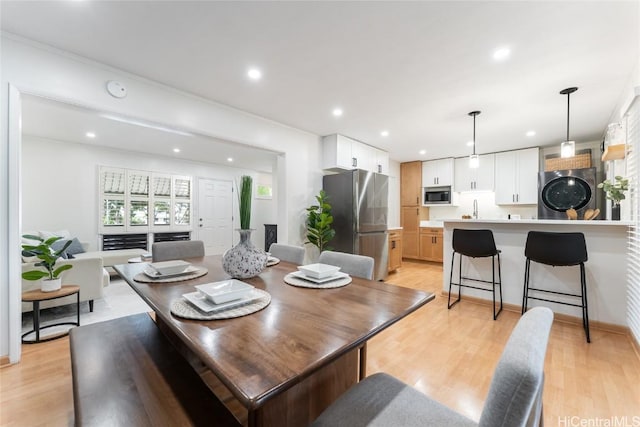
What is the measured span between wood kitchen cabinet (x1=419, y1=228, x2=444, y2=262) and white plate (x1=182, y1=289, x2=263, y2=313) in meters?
5.28

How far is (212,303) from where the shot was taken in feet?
3.53

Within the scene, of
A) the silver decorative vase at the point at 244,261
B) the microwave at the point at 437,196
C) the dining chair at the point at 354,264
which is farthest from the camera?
the microwave at the point at 437,196

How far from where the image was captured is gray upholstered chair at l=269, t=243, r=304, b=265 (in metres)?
2.22

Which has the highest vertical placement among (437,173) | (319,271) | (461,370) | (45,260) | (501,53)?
(501,53)

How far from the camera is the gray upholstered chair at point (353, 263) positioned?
67.2 inches

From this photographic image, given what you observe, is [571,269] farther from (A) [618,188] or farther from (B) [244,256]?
(B) [244,256]

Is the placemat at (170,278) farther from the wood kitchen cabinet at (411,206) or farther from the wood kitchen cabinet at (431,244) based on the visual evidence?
the wood kitchen cabinet at (411,206)

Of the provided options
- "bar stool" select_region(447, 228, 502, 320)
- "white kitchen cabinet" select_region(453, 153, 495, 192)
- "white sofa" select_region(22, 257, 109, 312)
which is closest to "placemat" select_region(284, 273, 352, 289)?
"bar stool" select_region(447, 228, 502, 320)

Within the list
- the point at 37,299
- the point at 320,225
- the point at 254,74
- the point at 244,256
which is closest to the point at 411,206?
the point at 320,225

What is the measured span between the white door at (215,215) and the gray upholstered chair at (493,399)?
6.18 m

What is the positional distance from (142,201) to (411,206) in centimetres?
594

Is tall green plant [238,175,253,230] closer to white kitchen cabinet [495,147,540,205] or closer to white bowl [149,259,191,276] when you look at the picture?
white bowl [149,259,191,276]

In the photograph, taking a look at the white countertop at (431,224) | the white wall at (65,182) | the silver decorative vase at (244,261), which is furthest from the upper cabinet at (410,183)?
the white wall at (65,182)

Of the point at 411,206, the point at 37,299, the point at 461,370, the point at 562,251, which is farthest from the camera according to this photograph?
the point at 411,206
